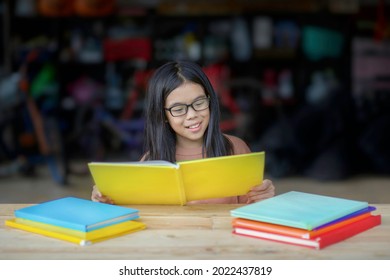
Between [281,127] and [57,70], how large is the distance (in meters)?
2.52

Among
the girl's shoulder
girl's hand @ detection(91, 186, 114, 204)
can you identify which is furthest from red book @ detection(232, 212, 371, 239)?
the girl's shoulder

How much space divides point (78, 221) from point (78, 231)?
3 centimetres

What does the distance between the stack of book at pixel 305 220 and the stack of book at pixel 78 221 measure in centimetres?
25

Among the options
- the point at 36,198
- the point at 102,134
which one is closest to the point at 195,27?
the point at 102,134

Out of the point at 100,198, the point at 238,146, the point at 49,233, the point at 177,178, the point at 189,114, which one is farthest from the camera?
the point at 238,146

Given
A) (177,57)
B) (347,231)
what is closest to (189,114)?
(347,231)

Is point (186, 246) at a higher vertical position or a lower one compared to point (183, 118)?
lower

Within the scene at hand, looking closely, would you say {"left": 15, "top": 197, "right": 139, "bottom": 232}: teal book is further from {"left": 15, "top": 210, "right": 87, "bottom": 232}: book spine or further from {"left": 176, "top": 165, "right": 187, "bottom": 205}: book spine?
{"left": 176, "top": 165, "right": 187, "bottom": 205}: book spine

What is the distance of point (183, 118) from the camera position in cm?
203

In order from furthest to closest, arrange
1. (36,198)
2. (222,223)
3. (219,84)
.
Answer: (219,84)
(36,198)
(222,223)

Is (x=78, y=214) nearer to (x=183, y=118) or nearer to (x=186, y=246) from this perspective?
(x=186, y=246)

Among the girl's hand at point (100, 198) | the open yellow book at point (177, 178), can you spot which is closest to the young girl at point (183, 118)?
the open yellow book at point (177, 178)
